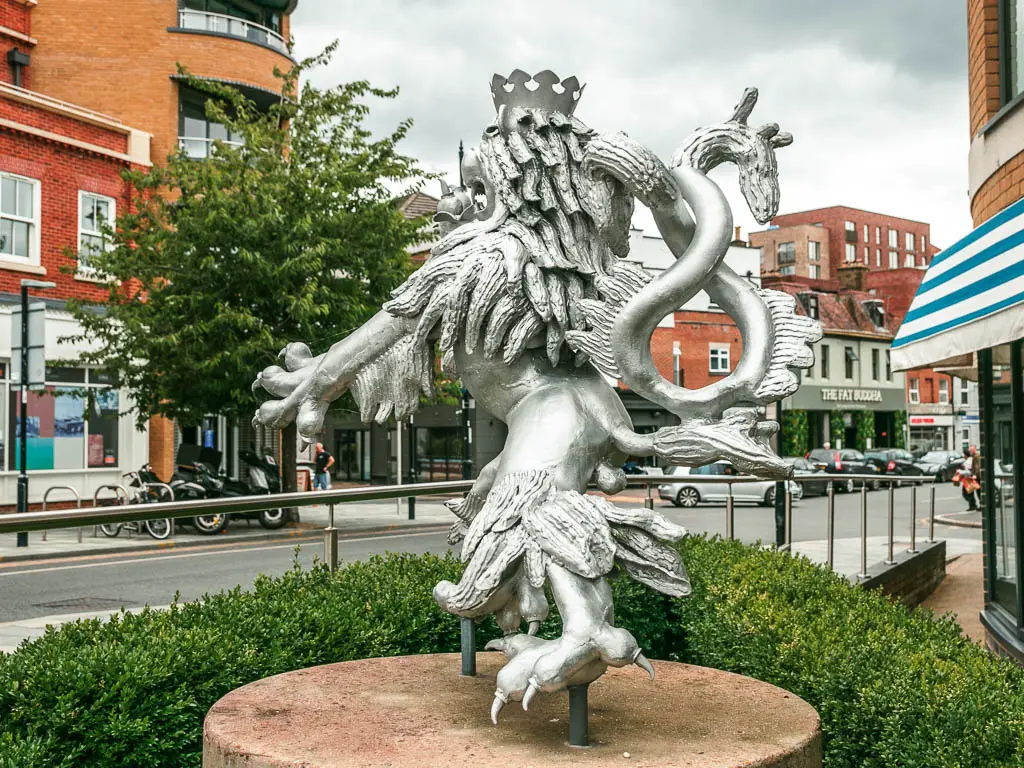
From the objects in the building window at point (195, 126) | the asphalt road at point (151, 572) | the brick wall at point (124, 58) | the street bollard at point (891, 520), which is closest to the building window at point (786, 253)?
the building window at point (195, 126)

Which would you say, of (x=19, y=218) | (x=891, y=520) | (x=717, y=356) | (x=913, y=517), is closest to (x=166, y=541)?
(x=891, y=520)

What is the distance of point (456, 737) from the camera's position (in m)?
2.73

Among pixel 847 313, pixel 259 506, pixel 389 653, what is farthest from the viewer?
pixel 847 313

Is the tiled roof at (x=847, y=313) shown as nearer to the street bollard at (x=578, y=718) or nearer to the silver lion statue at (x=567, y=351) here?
the silver lion statue at (x=567, y=351)

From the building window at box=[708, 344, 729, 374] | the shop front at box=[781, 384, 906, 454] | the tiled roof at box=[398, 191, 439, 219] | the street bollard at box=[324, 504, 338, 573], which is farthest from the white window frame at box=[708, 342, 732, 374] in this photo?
the street bollard at box=[324, 504, 338, 573]

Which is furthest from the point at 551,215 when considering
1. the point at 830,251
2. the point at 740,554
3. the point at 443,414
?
the point at 830,251

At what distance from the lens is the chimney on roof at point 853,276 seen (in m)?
46.6

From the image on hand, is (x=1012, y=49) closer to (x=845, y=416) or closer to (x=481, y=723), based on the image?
(x=481, y=723)

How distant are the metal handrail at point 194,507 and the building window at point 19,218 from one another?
1454cm

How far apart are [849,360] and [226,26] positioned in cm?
2991

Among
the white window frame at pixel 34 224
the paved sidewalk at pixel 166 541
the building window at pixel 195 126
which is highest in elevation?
the building window at pixel 195 126

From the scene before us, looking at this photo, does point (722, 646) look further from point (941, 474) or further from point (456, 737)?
point (941, 474)

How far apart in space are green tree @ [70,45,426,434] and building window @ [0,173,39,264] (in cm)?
275

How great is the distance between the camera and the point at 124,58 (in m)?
21.3
